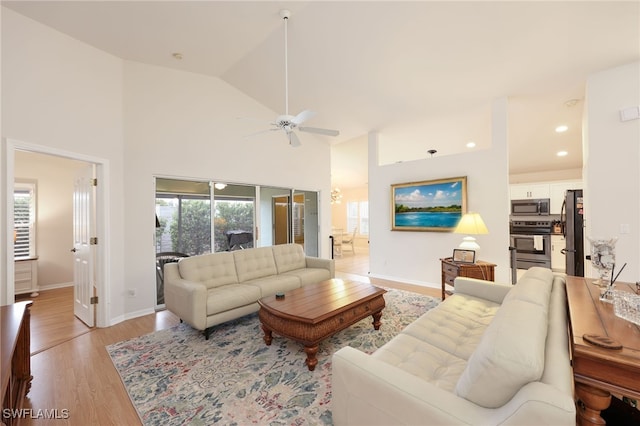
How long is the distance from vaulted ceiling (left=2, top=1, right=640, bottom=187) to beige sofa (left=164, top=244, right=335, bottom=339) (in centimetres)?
265

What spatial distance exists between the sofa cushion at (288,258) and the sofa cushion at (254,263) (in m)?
0.10

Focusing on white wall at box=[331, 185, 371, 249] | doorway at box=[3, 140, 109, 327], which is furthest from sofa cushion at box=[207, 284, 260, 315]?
white wall at box=[331, 185, 371, 249]

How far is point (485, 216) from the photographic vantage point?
4254 mm

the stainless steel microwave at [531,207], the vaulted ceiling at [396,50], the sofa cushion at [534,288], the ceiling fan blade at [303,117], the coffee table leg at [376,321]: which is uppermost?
the vaulted ceiling at [396,50]

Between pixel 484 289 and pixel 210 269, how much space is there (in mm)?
3204

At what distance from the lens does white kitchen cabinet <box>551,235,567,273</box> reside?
17.8ft

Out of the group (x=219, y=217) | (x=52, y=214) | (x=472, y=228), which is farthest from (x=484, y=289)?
(x=52, y=214)

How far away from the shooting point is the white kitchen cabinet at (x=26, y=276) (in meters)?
4.53

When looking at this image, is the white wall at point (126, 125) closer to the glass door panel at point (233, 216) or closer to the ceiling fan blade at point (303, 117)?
the glass door panel at point (233, 216)

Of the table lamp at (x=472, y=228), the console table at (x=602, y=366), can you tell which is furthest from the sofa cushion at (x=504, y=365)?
the table lamp at (x=472, y=228)

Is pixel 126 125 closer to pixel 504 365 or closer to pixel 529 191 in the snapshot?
pixel 504 365

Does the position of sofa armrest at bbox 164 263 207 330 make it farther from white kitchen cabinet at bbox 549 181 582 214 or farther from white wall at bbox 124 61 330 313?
→ white kitchen cabinet at bbox 549 181 582 214

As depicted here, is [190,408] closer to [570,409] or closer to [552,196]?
[570,409]

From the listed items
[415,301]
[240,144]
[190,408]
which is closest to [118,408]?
[190,408]
